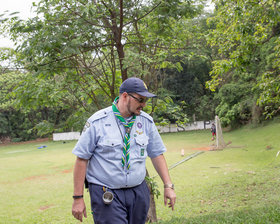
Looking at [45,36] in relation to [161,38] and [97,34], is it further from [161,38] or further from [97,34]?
[161,38]

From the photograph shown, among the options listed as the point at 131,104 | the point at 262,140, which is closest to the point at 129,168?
the point at 131,104

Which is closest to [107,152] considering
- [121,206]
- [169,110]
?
[121,206]

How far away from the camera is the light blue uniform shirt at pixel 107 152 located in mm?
2572

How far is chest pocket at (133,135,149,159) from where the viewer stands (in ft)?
8.93

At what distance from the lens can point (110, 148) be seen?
2.59m

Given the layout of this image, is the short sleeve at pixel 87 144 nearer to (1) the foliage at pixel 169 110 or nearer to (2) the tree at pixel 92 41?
(2) the tree at pixel 92 41

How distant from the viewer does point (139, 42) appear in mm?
6129

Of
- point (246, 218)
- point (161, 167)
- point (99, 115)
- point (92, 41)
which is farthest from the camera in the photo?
point (92, 41)

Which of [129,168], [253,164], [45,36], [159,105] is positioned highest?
[45,36]

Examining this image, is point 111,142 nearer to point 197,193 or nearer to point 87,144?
point 87,144

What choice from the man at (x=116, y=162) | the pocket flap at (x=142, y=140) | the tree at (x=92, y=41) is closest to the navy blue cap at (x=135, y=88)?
the man at (x=116, y=162)

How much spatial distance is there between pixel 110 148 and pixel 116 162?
0.12m

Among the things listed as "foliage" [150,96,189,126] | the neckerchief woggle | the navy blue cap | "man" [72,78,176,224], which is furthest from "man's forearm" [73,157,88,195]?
"foliage" [150,96,189,126]

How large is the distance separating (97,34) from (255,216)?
12.8ft
